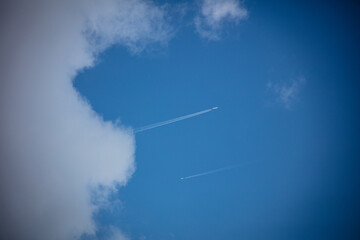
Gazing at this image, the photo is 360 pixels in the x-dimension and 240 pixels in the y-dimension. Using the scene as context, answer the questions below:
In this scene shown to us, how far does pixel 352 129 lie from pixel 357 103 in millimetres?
1146

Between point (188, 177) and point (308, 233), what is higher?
point (188, 177)

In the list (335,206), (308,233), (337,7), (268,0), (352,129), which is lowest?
(308,233)

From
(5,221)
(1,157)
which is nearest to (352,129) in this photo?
(1,157)

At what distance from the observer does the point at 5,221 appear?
8.07m

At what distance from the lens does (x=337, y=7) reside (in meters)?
6.34

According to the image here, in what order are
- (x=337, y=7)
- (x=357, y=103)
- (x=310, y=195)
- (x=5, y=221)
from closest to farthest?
(x=337, y=7) → (x=357, y=103) → (x=310, y=195) → (x=5, y=221)

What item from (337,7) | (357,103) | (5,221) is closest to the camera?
(337,7)

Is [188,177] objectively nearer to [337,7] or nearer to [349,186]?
[349,186]

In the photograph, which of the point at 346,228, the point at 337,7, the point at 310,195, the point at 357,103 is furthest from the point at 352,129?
the point at 337,7

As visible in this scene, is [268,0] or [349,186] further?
[349,186]

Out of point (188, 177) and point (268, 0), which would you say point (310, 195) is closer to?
point (188, 177)

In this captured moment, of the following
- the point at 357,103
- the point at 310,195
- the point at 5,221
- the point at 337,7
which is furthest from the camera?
the point at 5,221

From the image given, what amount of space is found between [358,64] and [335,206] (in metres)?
6.36

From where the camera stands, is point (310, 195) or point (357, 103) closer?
point (357, 103)
